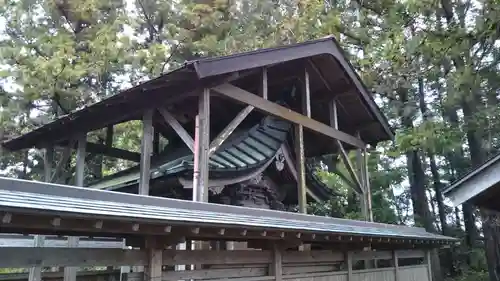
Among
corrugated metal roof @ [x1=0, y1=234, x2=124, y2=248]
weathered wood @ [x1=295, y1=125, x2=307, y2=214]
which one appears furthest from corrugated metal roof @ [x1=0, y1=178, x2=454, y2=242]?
corrugated metal roof @ [x1=0, y1=234, x2=124, y2=248]

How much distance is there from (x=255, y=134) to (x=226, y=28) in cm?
693

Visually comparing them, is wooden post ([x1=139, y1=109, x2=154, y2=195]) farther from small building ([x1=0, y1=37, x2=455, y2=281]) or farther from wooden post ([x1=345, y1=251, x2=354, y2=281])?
wooden post ([x1=345, y1=251, x2=354, y2=281])

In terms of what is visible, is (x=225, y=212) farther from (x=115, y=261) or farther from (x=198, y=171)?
(x=115, y=261)

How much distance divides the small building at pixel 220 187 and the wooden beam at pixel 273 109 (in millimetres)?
19

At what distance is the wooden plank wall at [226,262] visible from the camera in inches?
127

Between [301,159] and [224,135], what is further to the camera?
[301,159]

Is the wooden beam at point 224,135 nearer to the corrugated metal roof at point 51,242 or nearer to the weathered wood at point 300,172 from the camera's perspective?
the weathered wood at point 300,172

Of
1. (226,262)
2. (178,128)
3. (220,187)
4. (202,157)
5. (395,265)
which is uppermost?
(178,128)

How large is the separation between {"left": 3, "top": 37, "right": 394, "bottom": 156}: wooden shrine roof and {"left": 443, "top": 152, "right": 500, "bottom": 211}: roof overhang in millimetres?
3039

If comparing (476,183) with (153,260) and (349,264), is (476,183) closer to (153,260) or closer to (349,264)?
(153,260)

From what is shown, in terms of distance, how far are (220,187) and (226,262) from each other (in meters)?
1.86

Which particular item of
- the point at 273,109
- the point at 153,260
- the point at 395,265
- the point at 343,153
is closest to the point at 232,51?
the point at 343,153

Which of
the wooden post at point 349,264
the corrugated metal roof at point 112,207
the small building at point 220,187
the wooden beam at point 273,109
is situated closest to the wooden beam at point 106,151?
the small building at point 220,187

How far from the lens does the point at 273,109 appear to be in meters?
6.57
